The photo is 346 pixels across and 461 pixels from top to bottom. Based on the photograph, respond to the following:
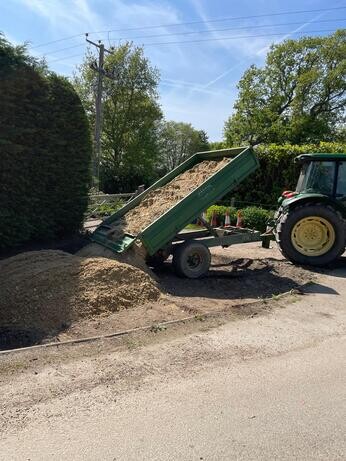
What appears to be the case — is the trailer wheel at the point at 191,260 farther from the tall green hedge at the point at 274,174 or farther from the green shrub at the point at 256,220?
the tall green hedge at the point at 274,174

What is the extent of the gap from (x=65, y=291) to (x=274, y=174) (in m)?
12.5

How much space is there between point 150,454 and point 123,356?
1.59 metres

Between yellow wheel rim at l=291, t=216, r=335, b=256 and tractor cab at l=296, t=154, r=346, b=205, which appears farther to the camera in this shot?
tractor cab at l=296, t=154, r=346, b=205

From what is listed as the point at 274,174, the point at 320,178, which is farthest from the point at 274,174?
the point at 320,178

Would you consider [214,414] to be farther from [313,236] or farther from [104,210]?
[104,210]

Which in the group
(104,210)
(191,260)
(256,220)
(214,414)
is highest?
(104,210)

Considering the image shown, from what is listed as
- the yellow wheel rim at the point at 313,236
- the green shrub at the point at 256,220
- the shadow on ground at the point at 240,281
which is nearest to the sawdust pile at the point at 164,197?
the shadow on ground at the point at 240,281

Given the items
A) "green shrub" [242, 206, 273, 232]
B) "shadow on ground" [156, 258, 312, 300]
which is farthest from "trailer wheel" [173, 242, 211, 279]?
"green shrub" [242, 206, 273, 232]

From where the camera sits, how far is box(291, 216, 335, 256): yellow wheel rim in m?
9.18

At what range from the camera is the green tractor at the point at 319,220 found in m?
9.12

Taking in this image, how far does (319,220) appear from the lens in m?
9.21

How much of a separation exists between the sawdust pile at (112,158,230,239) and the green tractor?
1.81 m

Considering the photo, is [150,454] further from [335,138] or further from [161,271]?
[335,138]

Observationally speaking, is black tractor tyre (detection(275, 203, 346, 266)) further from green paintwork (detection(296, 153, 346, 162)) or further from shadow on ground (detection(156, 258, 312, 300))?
green paintwork (detection(296, 153, 346, 162))
